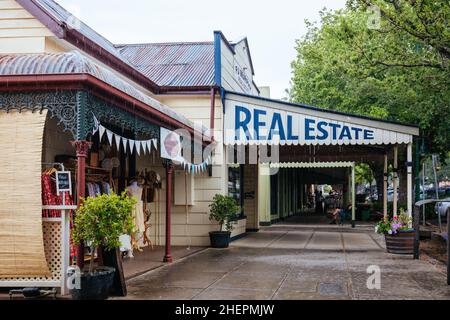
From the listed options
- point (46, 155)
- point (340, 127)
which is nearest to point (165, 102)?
point (340, 127)

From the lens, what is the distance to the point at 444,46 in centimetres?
1216

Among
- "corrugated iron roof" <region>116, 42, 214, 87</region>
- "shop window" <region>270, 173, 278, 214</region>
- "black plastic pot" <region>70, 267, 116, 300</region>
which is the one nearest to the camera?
"black plastic pot" <region>70, 267, 116, 300</region>

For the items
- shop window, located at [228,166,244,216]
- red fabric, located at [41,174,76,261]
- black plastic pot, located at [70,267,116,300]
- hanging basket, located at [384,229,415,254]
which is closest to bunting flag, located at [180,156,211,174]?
shop window, located at [228,166,244,216]

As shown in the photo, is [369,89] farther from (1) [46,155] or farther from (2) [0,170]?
(2) [0,170]

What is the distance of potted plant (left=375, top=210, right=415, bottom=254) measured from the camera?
1255 centimetres

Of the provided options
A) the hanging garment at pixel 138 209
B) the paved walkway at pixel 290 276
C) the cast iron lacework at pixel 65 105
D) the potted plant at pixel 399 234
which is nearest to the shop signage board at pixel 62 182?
the cast iron lacework at pixel 65 105

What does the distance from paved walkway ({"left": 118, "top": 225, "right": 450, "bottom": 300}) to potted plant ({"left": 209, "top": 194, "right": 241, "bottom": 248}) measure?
0.40 meters

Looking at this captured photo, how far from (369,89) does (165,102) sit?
973 centimetres

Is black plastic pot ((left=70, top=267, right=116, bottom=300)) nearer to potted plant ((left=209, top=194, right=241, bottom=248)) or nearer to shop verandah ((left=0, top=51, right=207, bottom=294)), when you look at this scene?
shop verandah ((left=0, top=51, right=207, bottom=294))

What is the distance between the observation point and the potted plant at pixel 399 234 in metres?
→ 12.6
